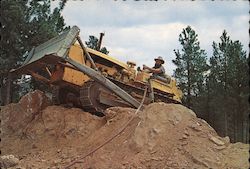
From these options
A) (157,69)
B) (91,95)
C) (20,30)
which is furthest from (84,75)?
(20,30)

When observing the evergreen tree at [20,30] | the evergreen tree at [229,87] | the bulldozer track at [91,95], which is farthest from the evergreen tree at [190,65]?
the bulldozer track at [91,95]

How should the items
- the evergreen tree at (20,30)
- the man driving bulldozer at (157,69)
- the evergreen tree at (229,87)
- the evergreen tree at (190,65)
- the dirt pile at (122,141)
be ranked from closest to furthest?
the dirt pile at (122,141), the man driving bulldozer at (157,69), the evergreen tree at (20,30), the evergreen tree at (229,87), the evergreen tree at (190,65)

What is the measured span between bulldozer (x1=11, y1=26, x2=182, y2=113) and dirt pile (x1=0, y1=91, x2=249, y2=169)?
0.62 metres

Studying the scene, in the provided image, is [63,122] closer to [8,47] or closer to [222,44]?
[8,47]

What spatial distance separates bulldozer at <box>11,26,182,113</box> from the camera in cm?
919

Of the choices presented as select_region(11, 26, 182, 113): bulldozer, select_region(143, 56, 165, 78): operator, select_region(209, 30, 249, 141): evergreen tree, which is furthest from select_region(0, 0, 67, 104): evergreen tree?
select_region(209, 30, 249, 141): evergreen tree

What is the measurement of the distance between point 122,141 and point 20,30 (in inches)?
399

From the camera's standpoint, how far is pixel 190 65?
2239cm

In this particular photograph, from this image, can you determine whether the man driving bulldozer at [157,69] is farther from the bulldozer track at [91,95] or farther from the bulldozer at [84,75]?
the bulldozer track at [91,95]

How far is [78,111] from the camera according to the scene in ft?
31.5

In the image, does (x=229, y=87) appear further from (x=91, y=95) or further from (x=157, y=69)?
(x=91, y=95)

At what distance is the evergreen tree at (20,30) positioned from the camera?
15.5 m

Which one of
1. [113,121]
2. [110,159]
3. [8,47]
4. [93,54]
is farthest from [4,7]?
[110,159]

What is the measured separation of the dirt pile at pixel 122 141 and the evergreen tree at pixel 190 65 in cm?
1333
